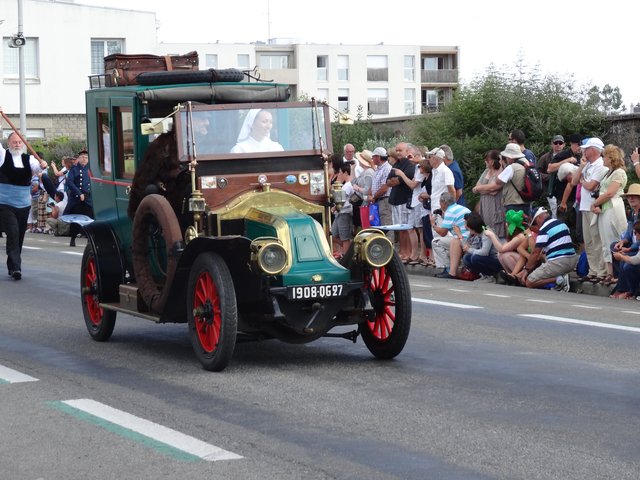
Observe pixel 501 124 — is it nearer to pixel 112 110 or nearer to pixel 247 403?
pixel 112 110

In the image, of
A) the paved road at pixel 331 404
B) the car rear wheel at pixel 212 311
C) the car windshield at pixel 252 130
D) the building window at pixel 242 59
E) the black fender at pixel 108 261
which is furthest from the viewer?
the building window at pixel 242 59

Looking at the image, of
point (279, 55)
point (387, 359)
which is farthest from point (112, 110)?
point (279, 55)

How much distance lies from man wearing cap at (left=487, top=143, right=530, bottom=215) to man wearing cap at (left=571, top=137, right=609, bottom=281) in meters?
1.16

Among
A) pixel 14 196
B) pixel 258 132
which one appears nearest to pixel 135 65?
pixel 258 132

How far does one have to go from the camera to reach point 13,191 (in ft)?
62.6

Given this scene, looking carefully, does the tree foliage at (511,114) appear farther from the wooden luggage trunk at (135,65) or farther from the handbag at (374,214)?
the wooden luggage trunk at (135,65)

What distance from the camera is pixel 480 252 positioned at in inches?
757

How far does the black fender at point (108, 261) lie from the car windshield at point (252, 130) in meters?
1.63

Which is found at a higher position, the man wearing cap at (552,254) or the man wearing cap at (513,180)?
the man wearing cap at (513,180)

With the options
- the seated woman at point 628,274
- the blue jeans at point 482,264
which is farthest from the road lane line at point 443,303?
the blue jeans at point 482,264

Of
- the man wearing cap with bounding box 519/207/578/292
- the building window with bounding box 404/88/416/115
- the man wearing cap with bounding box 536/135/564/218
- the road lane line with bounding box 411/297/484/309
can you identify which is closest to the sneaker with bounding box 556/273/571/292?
the man wearing cap with bounding box 519/207/578/292

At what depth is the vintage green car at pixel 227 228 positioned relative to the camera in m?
10.3

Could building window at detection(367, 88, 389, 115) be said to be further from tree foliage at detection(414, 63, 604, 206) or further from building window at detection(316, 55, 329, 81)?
tree foliage at detection(414, 63, 604, 206)

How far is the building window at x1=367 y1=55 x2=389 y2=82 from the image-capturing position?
11262 centimetres
